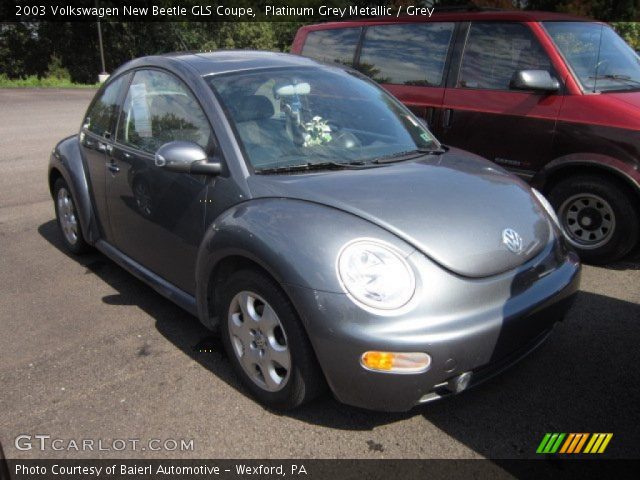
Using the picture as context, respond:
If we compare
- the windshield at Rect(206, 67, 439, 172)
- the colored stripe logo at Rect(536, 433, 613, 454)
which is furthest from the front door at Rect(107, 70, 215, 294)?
the colored stripe logo at Rect(536, 433, 613, 454)

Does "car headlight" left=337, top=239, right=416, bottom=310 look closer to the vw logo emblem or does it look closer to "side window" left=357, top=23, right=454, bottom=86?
the vw logo emblem

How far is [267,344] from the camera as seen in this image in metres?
2.68

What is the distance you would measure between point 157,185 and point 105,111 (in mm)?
1202

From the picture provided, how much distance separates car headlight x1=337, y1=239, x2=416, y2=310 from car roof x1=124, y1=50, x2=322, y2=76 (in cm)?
158

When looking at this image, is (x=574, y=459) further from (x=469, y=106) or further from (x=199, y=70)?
(x=469, y=106)

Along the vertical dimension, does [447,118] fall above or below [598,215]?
above

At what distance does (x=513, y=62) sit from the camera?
497 cm

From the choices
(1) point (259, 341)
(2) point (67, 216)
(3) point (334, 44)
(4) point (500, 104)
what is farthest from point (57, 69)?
(1) point (259, 341)

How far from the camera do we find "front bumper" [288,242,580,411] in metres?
2.28

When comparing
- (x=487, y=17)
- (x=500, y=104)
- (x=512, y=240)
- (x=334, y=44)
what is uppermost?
(x=487, y=17)

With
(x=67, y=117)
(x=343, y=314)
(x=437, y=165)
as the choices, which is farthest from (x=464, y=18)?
(x=67, y=117)

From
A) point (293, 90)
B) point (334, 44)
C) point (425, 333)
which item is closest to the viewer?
point (425, 333)

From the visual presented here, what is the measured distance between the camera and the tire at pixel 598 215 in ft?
14.4

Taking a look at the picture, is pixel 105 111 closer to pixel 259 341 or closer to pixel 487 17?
pixel 259 341
